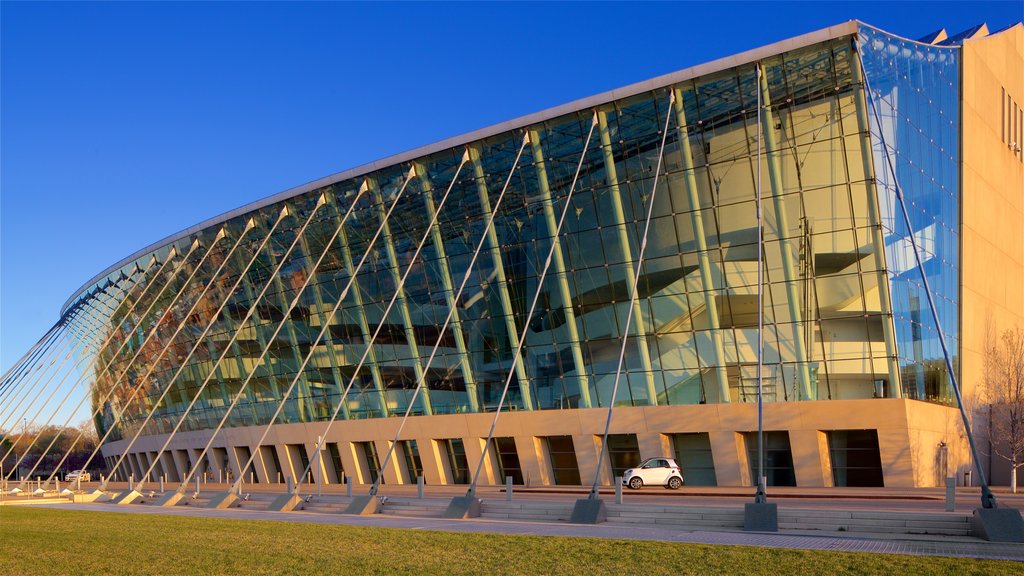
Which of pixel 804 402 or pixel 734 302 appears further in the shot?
pixel 734 302

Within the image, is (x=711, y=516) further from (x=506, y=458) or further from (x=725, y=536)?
(x=506, y=458)

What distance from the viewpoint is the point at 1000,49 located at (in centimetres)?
5000

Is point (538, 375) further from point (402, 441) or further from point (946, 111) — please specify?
point (946, 111)

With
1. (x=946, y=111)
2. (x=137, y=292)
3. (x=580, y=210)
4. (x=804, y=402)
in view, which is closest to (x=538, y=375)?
(x=580, y=210)

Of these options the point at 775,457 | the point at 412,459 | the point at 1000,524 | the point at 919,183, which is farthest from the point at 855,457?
the point at 412,459

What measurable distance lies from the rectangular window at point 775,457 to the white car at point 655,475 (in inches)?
124

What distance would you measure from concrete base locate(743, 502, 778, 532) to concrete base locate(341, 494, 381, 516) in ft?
48.4

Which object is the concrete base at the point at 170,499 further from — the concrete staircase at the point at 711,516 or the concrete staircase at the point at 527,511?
the concrete staircase at the point at 527,511

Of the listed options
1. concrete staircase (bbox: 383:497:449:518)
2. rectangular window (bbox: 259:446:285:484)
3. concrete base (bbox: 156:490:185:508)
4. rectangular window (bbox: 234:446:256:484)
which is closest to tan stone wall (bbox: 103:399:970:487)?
concrete base (bbox: 156:490:185:508)

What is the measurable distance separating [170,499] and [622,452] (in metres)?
20.9

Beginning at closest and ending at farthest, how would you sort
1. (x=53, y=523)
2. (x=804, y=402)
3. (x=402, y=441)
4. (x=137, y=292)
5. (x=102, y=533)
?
1. (x=102, y=533)
2. (x=53, y=523)
3. (x=804, y=402)
4. (x=402, y=441)
5. (x=137, y=292)

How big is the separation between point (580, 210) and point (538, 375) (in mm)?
8430

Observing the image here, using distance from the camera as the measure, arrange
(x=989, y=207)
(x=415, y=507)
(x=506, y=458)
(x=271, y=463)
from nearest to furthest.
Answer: (x=415, y=507) < (x=989, y=207) < (x=506, y=458) < (x=271, y=463)

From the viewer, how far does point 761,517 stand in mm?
23641
